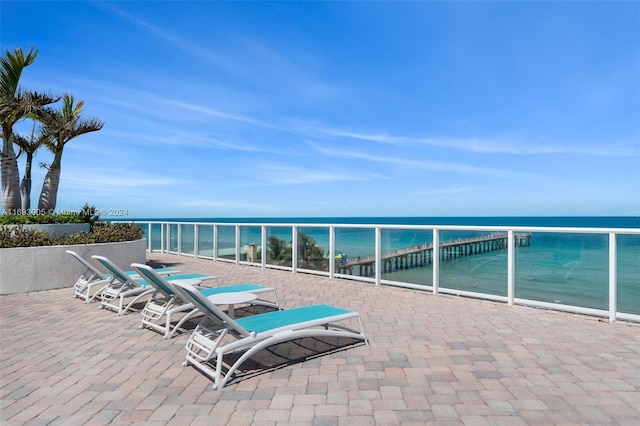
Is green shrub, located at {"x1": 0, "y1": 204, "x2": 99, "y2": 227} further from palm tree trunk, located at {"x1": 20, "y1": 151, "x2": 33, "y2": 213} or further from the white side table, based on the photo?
the white side table

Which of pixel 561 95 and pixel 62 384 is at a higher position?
pixel 561 95

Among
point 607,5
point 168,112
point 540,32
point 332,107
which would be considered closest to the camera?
point 607,5

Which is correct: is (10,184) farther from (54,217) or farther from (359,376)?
(359,376)

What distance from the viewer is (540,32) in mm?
9938

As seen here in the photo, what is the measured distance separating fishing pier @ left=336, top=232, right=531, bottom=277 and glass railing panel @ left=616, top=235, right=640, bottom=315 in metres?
1.17

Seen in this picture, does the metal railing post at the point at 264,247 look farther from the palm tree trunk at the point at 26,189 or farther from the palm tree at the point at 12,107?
the palm tree trunk at the point at 26,189

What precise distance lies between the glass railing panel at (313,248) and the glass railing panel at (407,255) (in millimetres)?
1617

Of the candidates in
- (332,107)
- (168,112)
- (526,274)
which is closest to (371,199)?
(332,107)

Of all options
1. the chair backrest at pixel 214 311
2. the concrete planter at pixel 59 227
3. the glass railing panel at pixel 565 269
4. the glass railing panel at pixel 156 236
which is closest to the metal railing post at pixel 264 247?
the concrete planter at pixel 59 227

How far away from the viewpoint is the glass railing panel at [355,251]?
311 inches

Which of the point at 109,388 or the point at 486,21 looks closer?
the point at 109,388

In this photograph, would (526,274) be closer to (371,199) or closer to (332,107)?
(332,107)

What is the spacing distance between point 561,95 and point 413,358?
16.5 metres

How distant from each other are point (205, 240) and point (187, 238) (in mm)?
1222
